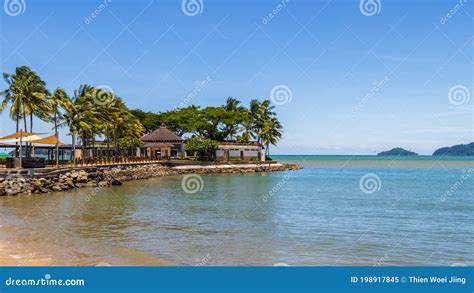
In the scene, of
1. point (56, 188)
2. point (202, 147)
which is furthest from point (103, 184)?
point (202, 147)

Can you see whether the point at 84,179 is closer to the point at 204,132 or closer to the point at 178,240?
the point at 178,240

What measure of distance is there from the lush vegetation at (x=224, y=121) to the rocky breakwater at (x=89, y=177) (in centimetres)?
1545

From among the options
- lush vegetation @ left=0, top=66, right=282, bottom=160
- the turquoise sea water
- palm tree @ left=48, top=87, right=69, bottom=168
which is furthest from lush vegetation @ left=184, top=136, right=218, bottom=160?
the turquoise sea water

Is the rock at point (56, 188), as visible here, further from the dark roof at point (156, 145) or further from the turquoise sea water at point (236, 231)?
the dark roof at point (156, 145)

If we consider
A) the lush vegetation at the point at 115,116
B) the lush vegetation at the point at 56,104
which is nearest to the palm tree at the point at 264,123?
the lush vegetation at the point at 115,116

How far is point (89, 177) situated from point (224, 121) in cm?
4815

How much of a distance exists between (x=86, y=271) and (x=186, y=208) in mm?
16412

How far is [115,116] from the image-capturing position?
202 ft

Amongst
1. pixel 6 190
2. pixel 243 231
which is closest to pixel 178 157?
pixel 6 190

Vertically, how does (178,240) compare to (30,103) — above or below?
below

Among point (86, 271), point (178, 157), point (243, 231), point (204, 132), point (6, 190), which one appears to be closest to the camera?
point (86, 271)

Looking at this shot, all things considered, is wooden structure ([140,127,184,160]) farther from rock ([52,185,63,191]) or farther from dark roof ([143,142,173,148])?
rock ([52,185,63,191])

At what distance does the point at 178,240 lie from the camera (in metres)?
16.3

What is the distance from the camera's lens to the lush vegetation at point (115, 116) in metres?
43.3
